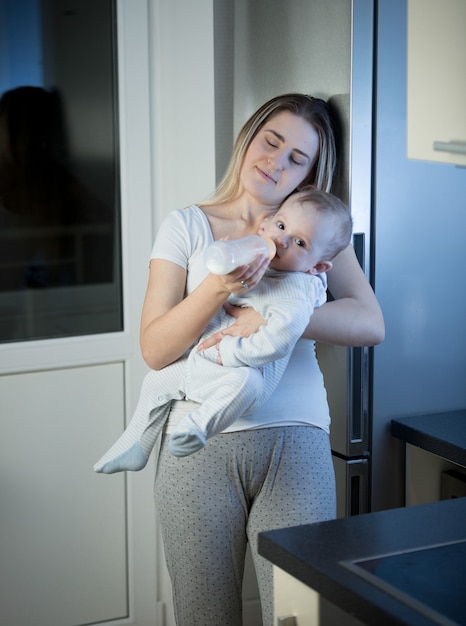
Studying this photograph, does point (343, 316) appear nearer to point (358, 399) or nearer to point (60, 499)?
point (358, 399)

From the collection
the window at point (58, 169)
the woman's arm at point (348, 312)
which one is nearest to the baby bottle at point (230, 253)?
the woman's arm at point (348, 312)

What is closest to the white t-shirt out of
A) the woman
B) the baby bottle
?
the woman

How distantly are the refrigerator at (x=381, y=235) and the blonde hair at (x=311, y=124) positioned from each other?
77 millimetres

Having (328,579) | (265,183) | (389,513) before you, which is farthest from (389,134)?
(328,579)

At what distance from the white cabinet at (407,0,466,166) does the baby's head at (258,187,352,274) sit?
0.60 ft

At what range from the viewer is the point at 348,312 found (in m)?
1.79

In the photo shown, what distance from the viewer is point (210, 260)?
1.54m

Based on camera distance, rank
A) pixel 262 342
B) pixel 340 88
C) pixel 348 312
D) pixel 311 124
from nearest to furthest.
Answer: pixel 262 342
pixel 348 312
pixel 311 124
pixel 340 88

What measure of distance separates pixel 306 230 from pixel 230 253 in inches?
6.7

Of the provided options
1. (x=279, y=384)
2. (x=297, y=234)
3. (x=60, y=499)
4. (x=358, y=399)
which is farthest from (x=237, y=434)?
(x=60, y=499)

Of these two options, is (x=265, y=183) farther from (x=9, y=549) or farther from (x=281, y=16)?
(x=9, y=549)

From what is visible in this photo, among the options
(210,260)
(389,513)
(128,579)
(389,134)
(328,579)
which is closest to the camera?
(328,579)

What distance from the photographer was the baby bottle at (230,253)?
1525 millimetres

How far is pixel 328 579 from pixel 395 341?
38.6 inches
